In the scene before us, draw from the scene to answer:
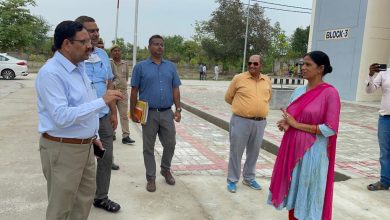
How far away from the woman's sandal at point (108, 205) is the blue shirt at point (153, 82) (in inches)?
48.6

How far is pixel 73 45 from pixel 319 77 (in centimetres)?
199

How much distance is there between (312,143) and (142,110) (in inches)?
86.2

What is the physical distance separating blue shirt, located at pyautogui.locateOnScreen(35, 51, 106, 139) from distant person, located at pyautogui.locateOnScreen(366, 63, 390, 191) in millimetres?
3678

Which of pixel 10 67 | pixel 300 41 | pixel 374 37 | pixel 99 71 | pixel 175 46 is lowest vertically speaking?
pixel 10 67

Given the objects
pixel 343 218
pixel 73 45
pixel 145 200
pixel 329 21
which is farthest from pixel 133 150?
pixel 329 21

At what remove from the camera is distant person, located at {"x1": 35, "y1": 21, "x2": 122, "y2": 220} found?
2555 millimetres

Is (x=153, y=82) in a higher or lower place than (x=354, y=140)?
higher

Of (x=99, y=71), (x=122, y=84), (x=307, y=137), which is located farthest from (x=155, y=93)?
(x=122, y=84)

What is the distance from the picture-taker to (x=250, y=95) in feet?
15.3

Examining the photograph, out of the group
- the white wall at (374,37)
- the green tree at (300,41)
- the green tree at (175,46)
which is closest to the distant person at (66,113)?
the white wall at (374,37)

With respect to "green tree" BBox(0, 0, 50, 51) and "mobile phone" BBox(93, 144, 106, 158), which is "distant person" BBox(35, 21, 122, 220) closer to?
"mobile phone" BBox(93, 144, 106, 158)

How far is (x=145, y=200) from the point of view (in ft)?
14.4

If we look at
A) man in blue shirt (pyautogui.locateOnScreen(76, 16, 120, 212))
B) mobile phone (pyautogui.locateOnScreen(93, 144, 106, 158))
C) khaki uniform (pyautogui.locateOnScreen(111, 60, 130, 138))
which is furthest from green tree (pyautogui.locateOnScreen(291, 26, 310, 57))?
mobile phone (pyautogui.locateOnScreen(93, 144, 106, 158))

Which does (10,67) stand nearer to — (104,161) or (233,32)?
(104,161)
